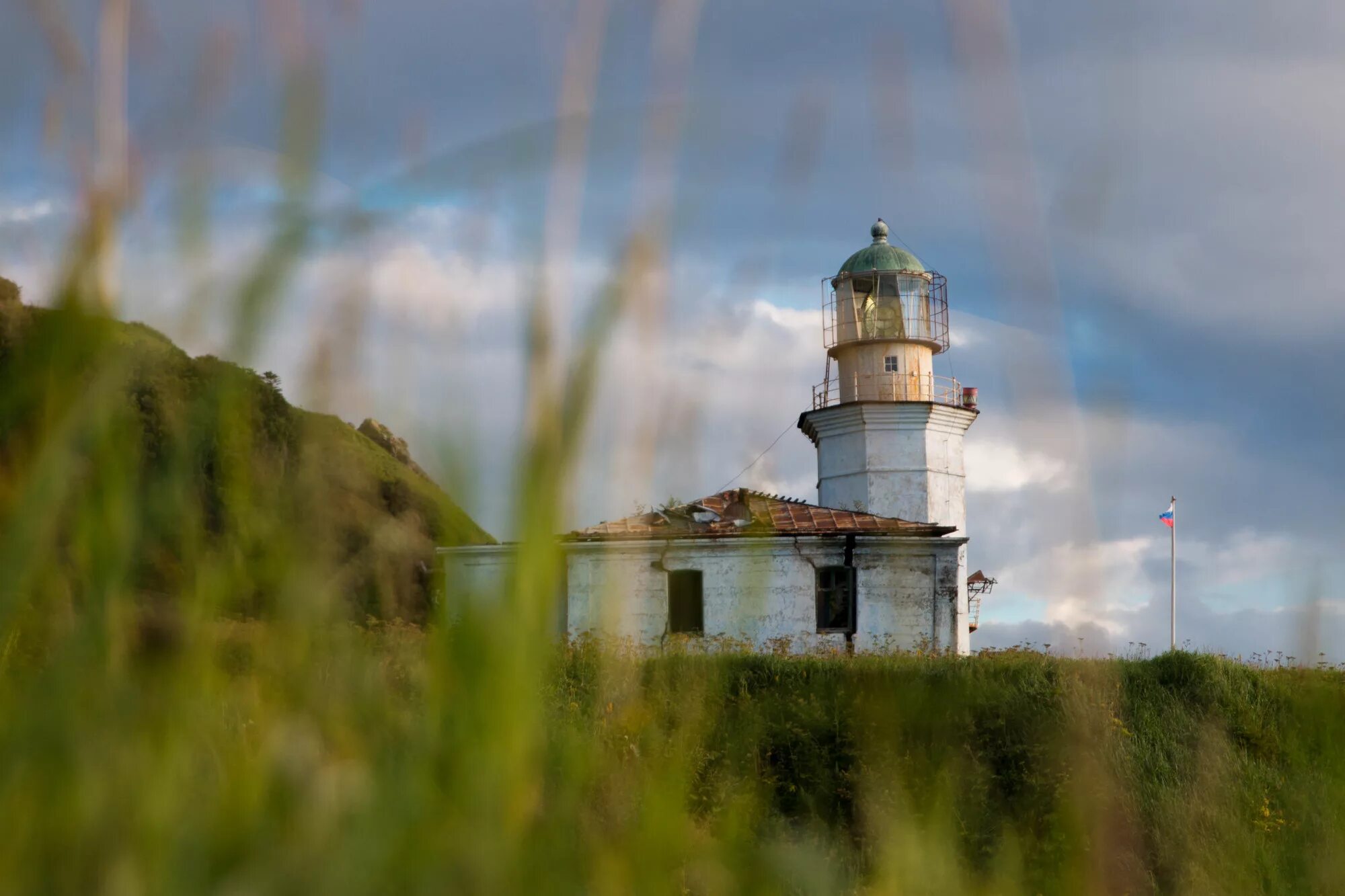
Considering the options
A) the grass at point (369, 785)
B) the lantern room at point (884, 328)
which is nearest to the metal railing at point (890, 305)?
the lantern room at point (884, 328)

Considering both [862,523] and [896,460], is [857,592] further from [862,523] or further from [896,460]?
[896,460]

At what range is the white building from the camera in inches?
876

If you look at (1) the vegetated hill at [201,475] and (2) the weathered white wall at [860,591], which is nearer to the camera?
(1) the vegetated hill at [201,475]

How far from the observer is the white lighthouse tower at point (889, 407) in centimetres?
2827

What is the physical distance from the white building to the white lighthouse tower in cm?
4

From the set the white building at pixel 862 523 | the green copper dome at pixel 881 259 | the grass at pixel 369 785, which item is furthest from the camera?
the green copper dome at pixel 881 259

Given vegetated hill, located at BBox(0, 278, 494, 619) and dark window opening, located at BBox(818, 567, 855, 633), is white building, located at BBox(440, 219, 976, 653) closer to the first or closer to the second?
dark window opening, located at BBox(818, 567, 855, 633)

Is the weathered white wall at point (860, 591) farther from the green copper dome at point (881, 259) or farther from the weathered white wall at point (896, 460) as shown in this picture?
the green copper dome at point (881, 259)

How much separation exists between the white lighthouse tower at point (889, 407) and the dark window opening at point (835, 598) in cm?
517

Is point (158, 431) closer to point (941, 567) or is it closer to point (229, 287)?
point (229, 287)

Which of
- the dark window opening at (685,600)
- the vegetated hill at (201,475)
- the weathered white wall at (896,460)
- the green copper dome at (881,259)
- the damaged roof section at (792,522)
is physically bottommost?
the dark window opening at (685,600)

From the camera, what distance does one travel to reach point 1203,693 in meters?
15.9

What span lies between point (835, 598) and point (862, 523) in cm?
163

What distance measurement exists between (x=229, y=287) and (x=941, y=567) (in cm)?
2240
